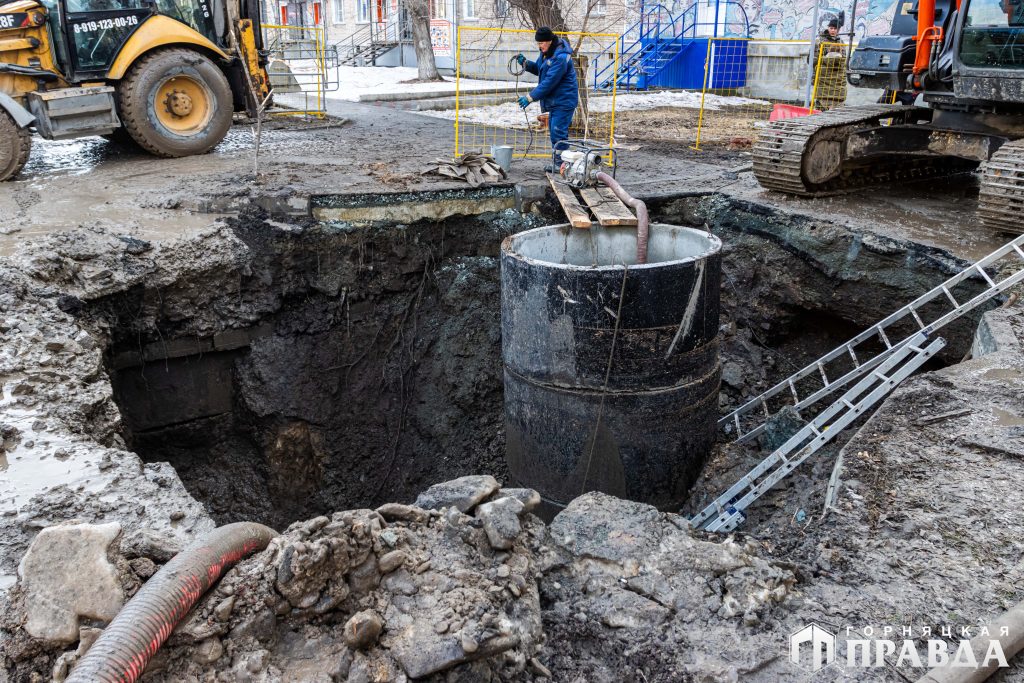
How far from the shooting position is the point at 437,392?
7.30 m

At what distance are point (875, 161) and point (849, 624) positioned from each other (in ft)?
21.2

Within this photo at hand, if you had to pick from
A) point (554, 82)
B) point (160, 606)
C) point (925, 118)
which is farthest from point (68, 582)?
point (925, 118)

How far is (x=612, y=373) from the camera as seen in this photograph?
4746 millimetres

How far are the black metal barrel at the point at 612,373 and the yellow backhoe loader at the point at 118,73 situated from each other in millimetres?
5034

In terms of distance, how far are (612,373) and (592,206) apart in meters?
1.63

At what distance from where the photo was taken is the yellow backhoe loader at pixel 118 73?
805 centimetres

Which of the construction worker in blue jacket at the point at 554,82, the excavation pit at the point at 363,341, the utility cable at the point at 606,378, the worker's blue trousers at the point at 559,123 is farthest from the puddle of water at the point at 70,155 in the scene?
the utility cable at the point at 606,378

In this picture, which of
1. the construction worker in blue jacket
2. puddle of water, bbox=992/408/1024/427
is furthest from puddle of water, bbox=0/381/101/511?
the construction worker in blue jacket

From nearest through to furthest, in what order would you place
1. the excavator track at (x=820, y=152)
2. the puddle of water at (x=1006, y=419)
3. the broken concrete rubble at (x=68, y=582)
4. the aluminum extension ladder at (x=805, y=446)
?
the broken concrete rubble at (x=68, y=582), the puddle of water at (x=1006, y=419), the aluminum extension ladder at (x=805, y=446), the excavator track at (x=820, y=152)

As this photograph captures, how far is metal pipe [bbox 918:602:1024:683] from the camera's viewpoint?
8.04 feet

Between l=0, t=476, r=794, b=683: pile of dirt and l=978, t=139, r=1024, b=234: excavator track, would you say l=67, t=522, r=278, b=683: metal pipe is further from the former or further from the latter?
l=978, t=139, r=1024, b=234: excavator track

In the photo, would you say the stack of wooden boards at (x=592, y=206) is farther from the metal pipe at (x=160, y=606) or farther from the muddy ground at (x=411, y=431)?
the metal pipe at (x=160, y=606)

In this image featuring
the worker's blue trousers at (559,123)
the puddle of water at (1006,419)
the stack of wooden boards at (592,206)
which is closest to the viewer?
the puddle of water at (1006,419)

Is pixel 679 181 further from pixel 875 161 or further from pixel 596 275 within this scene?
pixel 596 275
